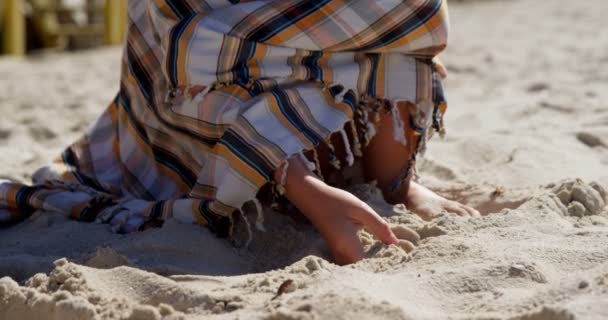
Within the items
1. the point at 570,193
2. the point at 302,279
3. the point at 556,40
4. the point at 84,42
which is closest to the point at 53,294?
the point at 302,279

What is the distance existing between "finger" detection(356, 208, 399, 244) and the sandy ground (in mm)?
40

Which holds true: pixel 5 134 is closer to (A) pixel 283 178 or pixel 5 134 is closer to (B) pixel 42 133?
(B) pixel 42 133

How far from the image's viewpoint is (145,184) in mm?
2180

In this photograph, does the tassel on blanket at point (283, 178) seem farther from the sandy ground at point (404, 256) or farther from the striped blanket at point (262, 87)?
the sandy ground at point (404, 256)

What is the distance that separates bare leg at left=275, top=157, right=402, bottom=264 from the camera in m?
1.69

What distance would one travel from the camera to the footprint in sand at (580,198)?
187 cm

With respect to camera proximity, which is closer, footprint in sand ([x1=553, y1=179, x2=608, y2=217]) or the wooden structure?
footprint in sand ([x1=553, y1=179, x2=608, y2=217])

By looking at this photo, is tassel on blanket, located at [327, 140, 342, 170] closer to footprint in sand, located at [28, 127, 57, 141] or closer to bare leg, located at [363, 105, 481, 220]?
bare leg, located at [363, 105, 481, 220]

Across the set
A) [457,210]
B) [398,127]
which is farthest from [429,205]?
[398,127]

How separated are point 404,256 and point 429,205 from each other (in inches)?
15.9

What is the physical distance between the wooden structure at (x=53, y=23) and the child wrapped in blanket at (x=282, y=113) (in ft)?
12.8

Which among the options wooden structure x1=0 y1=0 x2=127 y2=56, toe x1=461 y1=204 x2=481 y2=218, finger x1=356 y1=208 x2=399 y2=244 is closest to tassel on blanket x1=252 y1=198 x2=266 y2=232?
finger x1=356 y1=208 x2=399 y2=244

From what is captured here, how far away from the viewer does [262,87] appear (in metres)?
1.87

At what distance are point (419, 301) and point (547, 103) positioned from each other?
76.1 inches
